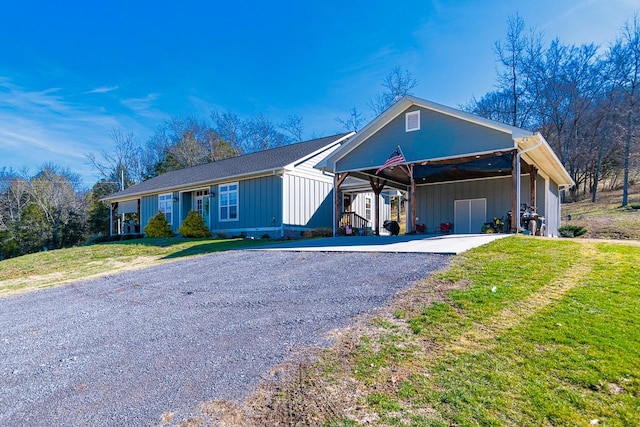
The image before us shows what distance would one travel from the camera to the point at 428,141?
12094 millimetres

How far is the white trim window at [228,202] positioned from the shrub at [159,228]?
4209 millimetres

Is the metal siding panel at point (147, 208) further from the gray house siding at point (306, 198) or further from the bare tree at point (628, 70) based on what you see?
the bare tree at point (628, 70)

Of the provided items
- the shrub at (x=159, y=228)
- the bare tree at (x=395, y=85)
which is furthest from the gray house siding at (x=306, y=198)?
the bare tree at (x=395, y=85)

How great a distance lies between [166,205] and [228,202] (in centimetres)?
597

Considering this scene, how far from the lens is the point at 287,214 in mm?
15766

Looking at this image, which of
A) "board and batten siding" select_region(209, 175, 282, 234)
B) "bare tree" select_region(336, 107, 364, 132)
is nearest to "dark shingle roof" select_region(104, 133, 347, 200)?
"board and batten siding" select_region(209, 175, 282, 234)

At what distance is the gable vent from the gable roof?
0.78 ft

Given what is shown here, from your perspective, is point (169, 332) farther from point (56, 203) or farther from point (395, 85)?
point (56, 203)

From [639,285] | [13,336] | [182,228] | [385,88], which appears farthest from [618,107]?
[13,336]

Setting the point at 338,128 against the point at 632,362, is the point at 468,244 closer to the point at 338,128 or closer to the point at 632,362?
the point at 632,362

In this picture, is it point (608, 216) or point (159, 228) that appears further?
point (159, 228)

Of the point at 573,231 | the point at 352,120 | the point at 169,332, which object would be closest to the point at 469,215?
the point at 573,231

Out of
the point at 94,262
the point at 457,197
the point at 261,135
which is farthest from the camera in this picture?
the point at 261,135

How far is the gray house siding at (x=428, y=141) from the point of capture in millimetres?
11008
